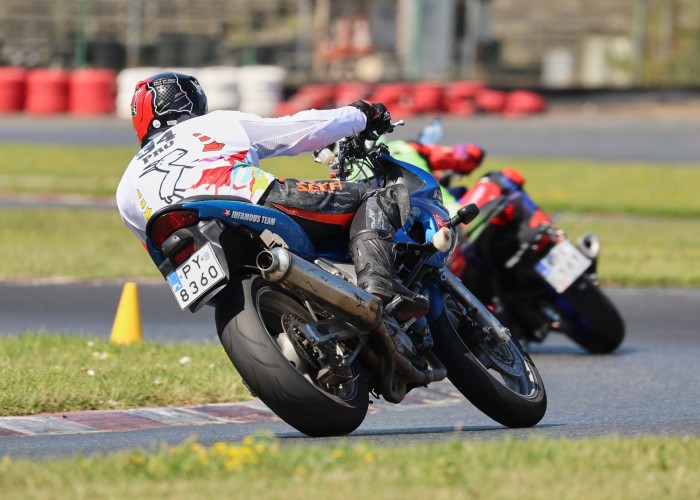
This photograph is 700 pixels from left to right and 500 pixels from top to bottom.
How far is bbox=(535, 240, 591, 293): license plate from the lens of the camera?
8.93m

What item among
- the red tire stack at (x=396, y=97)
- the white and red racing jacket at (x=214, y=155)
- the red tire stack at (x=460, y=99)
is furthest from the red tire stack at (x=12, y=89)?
the white and red racing jacket at (x=214, y=155)

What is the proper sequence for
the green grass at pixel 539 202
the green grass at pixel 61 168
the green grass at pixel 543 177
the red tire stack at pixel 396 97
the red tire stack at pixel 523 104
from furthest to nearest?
the red tire stack at pixel 523 104 → the red tire stack at pixel 396 97 → the green grass at pixel 61 168 → the green grass at pixel 543 177 → the green grass at pixel 539 202

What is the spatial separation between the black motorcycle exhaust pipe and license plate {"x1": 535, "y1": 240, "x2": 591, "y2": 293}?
354cm

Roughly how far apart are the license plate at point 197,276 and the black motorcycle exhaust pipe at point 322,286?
0.76 ft

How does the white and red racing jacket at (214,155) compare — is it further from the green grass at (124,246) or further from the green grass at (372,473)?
the green grass at (124,246)

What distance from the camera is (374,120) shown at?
20.8 ft

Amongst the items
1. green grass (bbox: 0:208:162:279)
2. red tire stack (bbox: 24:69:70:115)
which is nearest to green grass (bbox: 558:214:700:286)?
green grass (bbox: 0:208:162:279)

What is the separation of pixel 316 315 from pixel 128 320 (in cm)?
350

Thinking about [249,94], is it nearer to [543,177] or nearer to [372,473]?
[543,177]

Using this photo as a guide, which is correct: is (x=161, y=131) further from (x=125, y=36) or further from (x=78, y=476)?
(x=125, y=36)

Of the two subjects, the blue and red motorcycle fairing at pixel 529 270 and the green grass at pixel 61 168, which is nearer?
the blue and red motorcycle fairing at pixel 529 270

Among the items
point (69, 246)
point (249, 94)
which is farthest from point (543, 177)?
point (249, 94)

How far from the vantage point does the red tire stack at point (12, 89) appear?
31.5 meters

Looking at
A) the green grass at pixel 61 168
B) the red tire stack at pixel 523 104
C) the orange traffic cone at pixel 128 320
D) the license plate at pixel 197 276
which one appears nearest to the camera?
the license plate at pixel 197 276
